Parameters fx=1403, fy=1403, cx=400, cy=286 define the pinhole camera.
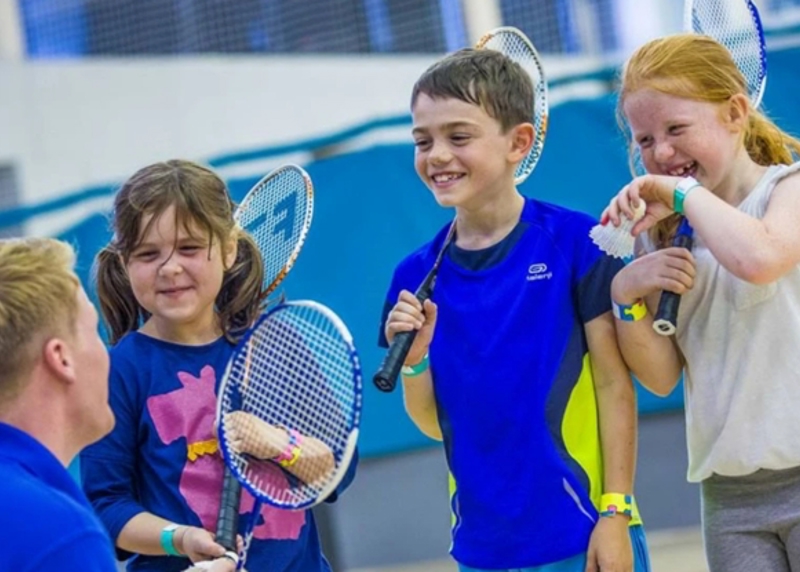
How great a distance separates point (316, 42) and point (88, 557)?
7.22 m

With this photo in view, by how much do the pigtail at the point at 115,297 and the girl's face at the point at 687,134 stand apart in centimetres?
106

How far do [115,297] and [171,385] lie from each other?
32cm

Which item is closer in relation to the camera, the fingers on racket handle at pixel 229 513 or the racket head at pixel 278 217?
the fingers on racket handle at pixel 229 513

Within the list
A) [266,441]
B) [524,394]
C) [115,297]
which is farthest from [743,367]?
[115,297]

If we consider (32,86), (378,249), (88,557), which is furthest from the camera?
(32,86)

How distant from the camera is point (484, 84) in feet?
9.32

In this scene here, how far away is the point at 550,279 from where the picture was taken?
9.00 feet

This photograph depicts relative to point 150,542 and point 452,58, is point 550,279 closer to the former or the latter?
point 452,58

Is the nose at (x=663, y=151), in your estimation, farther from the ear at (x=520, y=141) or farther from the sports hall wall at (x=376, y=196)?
the sports hall wall at (x=376, y=196)

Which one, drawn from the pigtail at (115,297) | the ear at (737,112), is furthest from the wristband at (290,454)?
the ear at (737,112)

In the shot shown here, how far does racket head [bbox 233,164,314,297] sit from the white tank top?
794 millimetres

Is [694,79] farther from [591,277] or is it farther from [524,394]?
[524,394]

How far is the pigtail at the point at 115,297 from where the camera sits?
283 cm

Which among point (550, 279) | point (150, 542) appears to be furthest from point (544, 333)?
point (150, 542)
